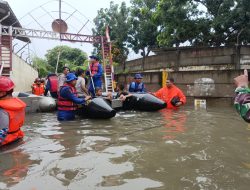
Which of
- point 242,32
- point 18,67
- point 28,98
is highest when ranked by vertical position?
point 242,32

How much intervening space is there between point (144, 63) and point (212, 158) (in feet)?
60.9

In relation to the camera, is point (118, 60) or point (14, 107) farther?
point (118, 60)

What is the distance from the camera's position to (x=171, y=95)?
11055mm

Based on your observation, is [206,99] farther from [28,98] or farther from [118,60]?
[118,60]

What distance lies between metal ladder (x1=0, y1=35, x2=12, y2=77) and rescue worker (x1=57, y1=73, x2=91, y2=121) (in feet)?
31.2

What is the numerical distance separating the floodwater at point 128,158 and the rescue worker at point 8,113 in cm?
22

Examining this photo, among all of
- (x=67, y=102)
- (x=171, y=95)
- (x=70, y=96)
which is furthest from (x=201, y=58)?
(x=70, y=96)

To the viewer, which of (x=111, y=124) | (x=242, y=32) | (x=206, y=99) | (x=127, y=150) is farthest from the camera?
(x=242, y=32)

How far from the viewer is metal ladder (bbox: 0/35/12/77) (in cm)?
1692

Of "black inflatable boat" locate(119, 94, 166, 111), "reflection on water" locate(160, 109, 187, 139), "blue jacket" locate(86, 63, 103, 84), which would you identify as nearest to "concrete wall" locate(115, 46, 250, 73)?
"black inflatable boat" locate(119, 94, 166, 111)

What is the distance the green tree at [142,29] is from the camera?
93.5ft

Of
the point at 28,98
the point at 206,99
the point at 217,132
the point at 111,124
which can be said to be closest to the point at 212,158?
the point at 217,132

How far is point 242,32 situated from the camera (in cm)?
1725

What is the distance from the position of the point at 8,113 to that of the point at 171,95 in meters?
6.84
